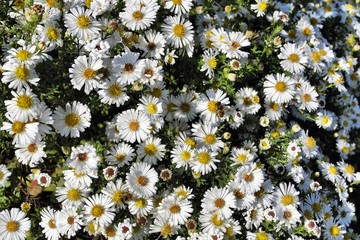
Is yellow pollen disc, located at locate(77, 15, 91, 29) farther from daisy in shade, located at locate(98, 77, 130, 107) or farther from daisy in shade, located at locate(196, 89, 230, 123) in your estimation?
daisy in shade, located at locate(196, 89, 230, 123)

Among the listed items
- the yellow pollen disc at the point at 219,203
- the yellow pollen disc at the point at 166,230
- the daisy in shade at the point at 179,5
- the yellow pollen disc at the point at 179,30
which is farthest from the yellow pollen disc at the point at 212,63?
the yellow pollen disc at the point at 166,230

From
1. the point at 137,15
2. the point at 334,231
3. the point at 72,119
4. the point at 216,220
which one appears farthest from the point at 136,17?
the point at 334,231

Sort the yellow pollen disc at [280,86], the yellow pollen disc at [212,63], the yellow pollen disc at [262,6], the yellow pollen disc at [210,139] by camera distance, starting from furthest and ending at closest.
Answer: the yellow pollen disc at [262,6] < the yellow pollen disc at [280,86] < the yellow pollen disc at [212,63] < the yellow pollen disc at [210,139]

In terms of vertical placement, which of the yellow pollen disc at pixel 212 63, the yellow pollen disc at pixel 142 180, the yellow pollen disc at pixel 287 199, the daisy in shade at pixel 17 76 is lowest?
the yellow pollen disc at pixel 142 180

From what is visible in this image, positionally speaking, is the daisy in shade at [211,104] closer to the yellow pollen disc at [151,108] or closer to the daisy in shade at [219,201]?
the yellow pollen disc at [151,108]

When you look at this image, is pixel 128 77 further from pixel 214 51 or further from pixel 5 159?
pixel 5 159

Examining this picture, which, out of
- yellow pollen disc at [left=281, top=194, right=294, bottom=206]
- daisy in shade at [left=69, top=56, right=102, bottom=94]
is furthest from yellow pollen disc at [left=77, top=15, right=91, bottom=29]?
yellow pollen disc at [left=281, top=194, right=294, bottom=206]

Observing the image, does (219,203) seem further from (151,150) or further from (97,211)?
(97,211)
